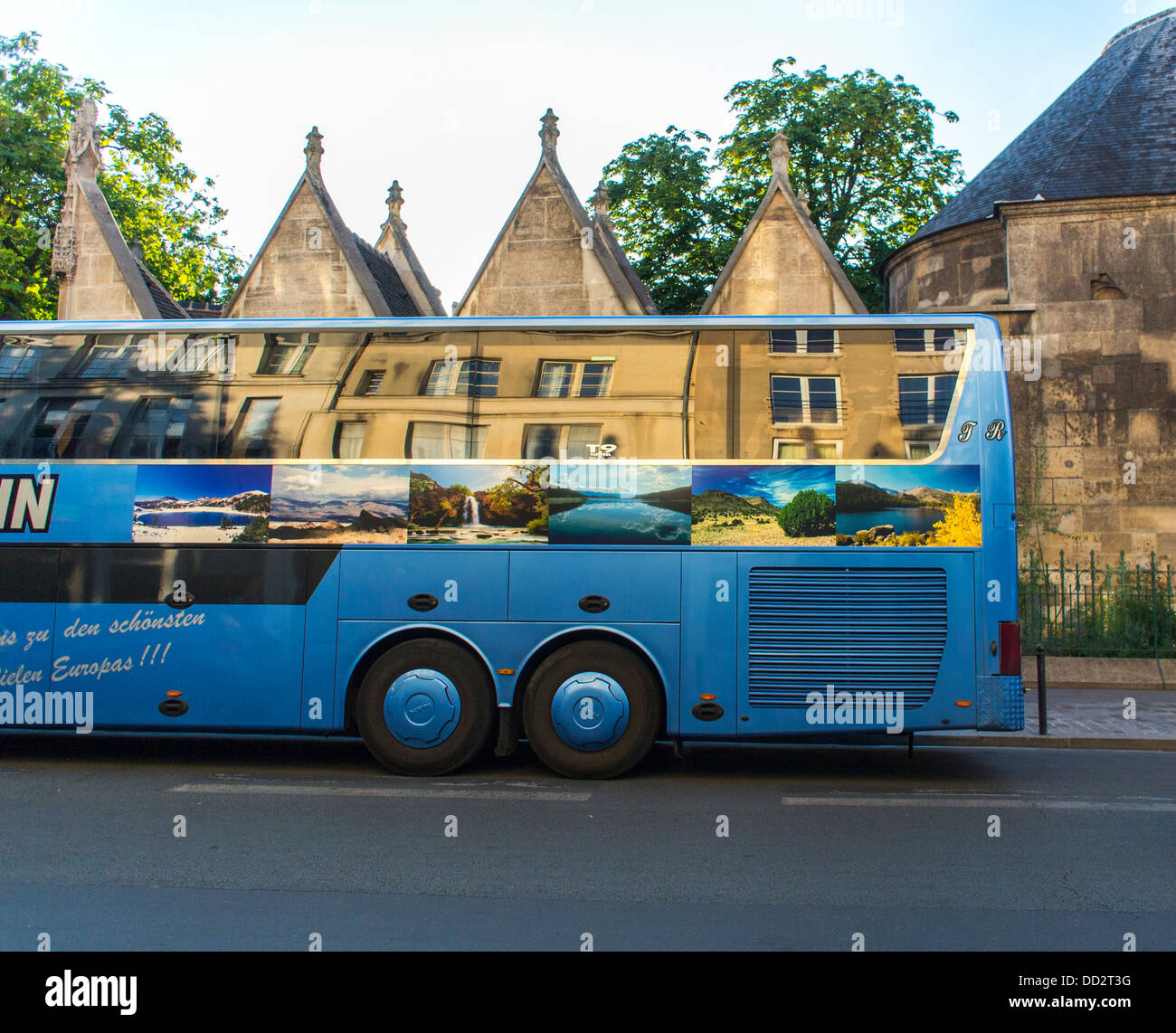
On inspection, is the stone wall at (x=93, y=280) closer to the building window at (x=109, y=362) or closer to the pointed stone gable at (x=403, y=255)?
the pointed stone gable at (x=403, y=255)

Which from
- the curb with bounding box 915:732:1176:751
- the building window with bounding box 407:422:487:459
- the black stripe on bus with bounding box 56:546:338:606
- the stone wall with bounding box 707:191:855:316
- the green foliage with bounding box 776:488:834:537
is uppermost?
the stone wall with bounding box 707:191:855:316

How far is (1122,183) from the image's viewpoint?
68.0 feet

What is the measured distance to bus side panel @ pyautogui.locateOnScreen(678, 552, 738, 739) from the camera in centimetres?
827

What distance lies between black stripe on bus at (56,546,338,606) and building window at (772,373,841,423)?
3.68 m

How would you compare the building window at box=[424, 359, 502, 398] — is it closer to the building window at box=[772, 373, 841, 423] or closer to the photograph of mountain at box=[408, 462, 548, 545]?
the photograph of mountain at box=[408, 462, 548, 545]

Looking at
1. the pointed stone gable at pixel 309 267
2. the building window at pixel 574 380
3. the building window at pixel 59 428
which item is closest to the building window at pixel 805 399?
the building window at pixel 574 380

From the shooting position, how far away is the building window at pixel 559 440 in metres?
8.40

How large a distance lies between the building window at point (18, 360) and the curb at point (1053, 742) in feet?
28.6

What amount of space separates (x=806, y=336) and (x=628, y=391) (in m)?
1.49

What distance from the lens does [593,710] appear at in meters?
8.28

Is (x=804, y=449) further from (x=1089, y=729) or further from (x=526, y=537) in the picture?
(x=1089, y=729)

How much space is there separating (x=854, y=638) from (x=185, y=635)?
207 inches

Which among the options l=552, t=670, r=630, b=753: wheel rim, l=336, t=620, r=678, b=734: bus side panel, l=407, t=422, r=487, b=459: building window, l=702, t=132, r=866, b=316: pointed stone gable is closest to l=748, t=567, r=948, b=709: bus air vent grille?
l=336, t=620, r=678, b=734: bus side panel
